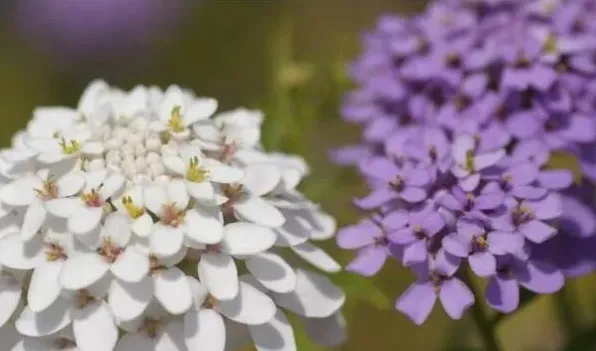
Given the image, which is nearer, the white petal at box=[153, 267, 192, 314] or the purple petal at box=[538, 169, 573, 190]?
the white petal at box=[153, 267, 192, 314]

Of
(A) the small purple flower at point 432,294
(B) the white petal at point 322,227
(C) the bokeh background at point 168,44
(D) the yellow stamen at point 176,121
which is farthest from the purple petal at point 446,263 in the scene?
(C) the bokeh background at point 168,44

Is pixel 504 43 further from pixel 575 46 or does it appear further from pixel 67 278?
pixel 67 278

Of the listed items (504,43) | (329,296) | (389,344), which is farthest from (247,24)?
(329,296)

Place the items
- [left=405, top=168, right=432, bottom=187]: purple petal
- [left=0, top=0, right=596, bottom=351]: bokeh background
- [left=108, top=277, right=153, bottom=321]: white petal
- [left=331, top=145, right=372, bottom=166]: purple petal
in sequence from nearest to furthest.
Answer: [left=108, top=277, right=153, bottom=321]: white petal
[left=405, top=168, right=432, bottom=187]: purple petal
[left=331, top=145, right=372, bottom=166]: purple petal
[left=0, top=0, right=596, bottom=351]: bokeh background

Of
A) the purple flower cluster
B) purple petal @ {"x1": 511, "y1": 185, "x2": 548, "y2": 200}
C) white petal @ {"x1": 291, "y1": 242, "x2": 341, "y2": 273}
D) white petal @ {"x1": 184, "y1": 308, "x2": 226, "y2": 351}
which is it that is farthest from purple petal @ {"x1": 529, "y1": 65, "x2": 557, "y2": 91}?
white petal @ {"x1": 184, "y1": 308, "x2": 226, "y2": 351}

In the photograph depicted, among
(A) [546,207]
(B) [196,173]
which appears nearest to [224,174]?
(B) [196,173]

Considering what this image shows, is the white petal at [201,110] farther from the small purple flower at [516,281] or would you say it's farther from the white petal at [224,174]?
the small purple flower at [516,281]

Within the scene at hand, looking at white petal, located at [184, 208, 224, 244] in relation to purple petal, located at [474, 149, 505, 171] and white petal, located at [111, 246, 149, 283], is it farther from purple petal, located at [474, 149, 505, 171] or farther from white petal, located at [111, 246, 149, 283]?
purple petal, located at [474, 149, 505, 171]
